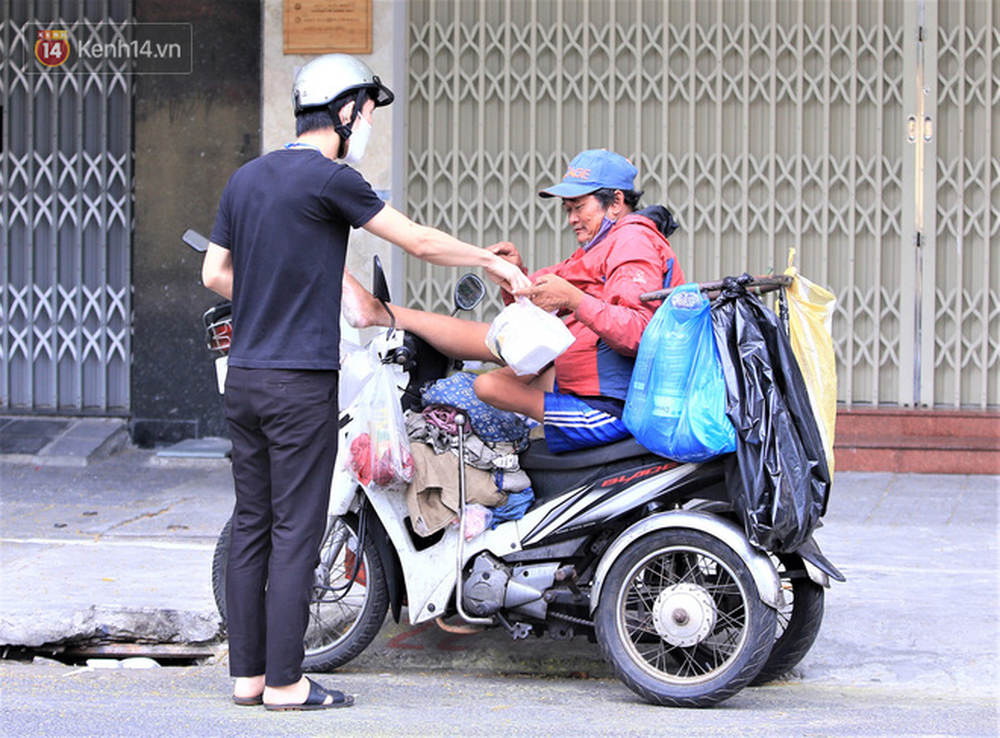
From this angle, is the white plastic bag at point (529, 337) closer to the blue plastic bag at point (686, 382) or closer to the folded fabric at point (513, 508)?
the blue plastic bag at point (686, 382)

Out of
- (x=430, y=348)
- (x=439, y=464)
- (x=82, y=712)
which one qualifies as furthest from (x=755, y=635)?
(x=82, y=712)

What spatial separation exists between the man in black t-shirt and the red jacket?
0.39m

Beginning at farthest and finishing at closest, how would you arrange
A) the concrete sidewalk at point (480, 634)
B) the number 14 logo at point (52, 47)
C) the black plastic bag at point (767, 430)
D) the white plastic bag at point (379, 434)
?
the number 14 logo at point (52, 47) < the concrete sidewalk at point (480, 634) < the white plastic bag at point (379, 434) < the black plastic bag at point (767, 430)

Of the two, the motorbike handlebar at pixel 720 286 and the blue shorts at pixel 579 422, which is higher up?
the motorbike handlebar at pixel 720 286

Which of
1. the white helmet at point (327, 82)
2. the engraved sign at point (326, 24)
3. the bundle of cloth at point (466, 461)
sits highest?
the engraved sign at point (326, 24)

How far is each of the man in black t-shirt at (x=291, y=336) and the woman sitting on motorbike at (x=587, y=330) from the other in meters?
0.32

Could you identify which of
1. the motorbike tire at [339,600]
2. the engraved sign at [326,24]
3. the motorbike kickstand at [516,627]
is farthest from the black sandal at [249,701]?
the engraved sign at [326,24]

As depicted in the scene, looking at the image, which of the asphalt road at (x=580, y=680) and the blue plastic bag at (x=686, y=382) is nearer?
the asphalt road at (x=580, y=680)

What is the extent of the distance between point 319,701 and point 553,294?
1.51 m

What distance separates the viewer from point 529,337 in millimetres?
3924

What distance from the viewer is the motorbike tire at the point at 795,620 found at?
4.27m

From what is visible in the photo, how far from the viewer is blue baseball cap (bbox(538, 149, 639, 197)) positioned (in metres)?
4.51

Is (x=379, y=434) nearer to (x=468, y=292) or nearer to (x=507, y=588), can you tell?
(x=468, y=292)

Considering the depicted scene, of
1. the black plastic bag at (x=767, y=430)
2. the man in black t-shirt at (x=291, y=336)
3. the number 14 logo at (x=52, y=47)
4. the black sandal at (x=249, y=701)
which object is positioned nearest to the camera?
the man in black t-shirt at (x=291, y=336)
